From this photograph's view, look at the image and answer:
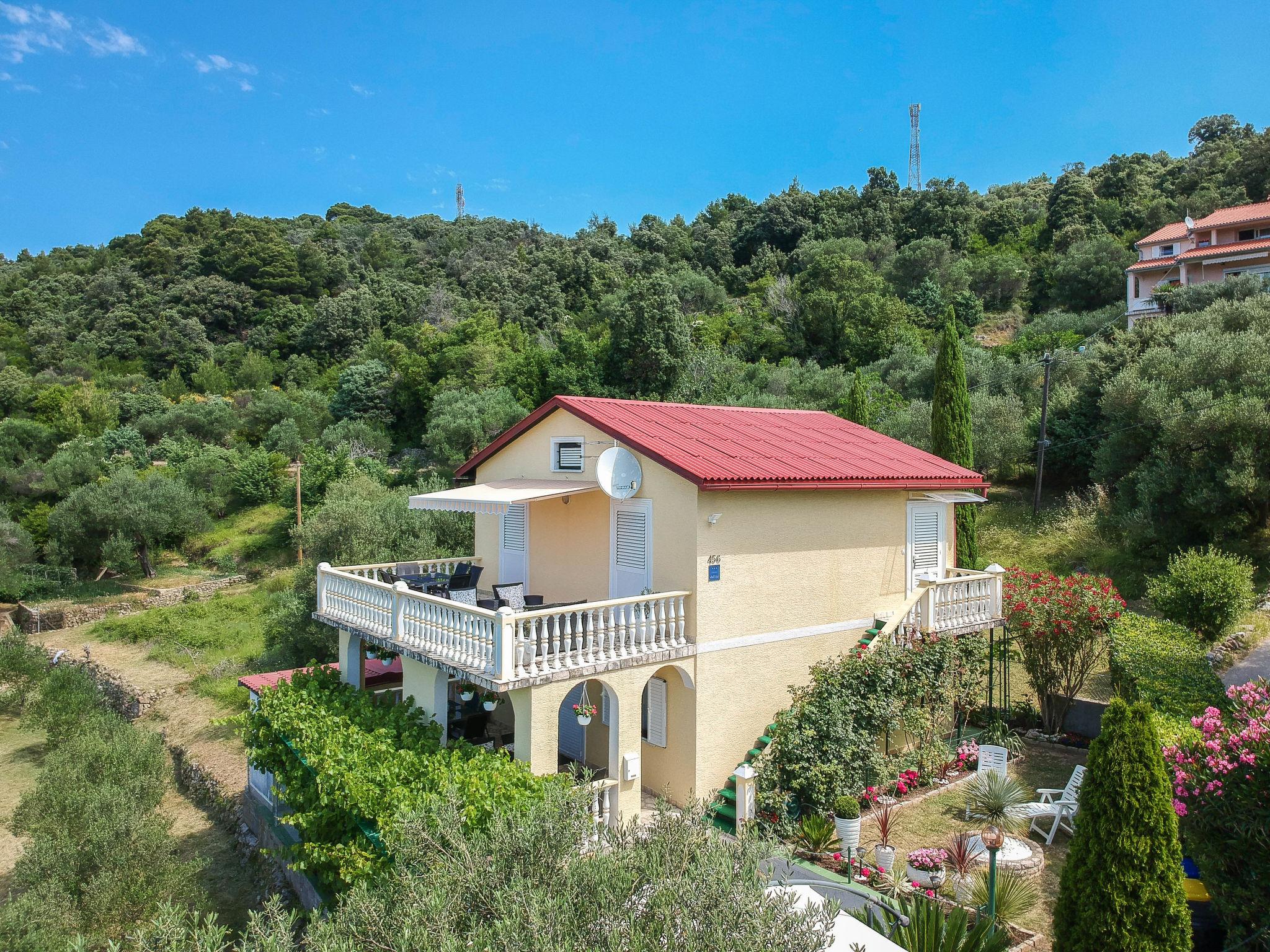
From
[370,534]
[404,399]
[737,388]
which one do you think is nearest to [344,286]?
[404,399]

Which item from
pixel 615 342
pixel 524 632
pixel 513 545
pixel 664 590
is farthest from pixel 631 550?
pixel 615 342

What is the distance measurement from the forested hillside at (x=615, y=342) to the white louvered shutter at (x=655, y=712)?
779 inches

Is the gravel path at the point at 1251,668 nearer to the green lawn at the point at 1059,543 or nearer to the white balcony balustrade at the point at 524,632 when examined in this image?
the green lawn at the point at 1059,543

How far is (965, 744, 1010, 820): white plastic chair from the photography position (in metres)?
14.4

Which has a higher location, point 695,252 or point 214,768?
point 695,252

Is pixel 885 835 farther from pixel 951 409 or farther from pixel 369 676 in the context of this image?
pixel 951 409

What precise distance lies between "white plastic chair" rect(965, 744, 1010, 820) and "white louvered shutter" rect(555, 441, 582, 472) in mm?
9501

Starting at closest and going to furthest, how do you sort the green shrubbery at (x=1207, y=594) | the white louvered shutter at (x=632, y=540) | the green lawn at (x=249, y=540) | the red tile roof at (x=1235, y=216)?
1. the white louvered shutter at (x=632, y=540)
2. the green shrubbery at (x=1207, y=594)
3. the green lawn at (x=249, y=540)
4. the red tile roof at (x=1235, y=216)

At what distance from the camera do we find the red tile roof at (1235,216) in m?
49.8

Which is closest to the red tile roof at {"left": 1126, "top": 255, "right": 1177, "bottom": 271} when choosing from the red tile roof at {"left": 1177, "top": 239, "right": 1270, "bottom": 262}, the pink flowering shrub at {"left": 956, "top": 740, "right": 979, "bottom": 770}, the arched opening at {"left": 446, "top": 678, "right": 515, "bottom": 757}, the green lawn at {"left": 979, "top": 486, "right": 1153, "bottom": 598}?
the red tile roof at {"left": 1177, "top": 239, "right": 1270, "bottom": 262}

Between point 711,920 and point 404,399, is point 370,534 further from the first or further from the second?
point 404,399

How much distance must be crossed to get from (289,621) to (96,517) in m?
23.8

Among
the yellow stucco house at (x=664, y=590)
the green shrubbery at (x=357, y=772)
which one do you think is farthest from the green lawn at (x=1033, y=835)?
the green shrubbery at (x=357, y=772)

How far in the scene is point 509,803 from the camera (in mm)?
9828
